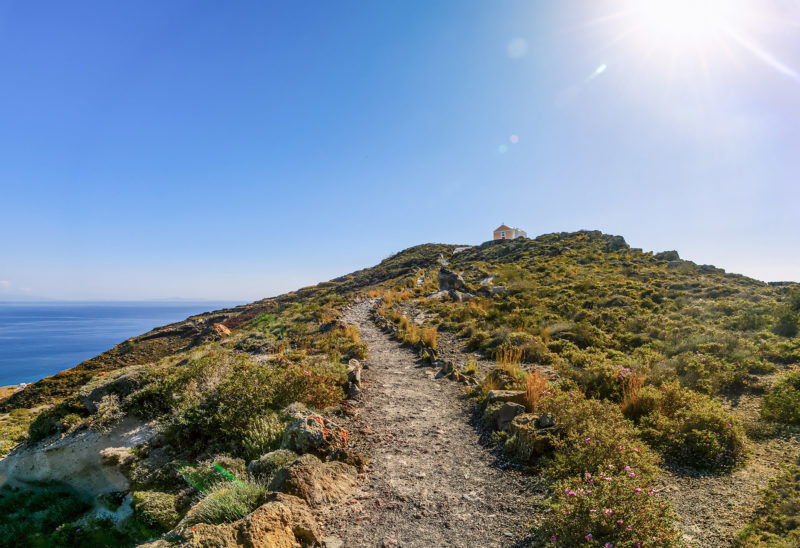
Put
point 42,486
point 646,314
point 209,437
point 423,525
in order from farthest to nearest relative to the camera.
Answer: point 646,314 → point 42,486 → point 209,437 → point 423,525

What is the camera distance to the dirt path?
371cm

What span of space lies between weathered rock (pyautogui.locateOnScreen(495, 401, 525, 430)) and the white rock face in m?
7.06

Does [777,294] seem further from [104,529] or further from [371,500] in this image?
[104,529]

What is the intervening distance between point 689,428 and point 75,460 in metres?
11.7

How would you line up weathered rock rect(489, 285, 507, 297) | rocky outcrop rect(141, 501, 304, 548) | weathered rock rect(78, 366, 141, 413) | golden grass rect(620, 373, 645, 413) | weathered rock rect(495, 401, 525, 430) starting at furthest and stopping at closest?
weathered rock rect(489, 285, 507, 297) → weathered rock rect(78, 366, 141, 413) → golden grass rect(620, 373, 645, 413) → weathered rock rect(495, 401, 525, 430) → rocky outcrop rect(141, 501, 304, 548)

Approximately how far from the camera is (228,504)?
3777 mm

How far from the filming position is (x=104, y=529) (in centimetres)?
568

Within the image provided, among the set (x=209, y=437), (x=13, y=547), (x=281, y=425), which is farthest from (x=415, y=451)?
(x=13, y=547)

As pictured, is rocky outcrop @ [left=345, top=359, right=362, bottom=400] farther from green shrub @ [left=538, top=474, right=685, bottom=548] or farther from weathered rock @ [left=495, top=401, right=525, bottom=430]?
green shrub @ [left=538, top=474, right=685, bottom=548]

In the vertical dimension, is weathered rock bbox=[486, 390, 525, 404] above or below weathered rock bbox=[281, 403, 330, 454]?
below

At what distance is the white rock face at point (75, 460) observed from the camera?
21.6 ft

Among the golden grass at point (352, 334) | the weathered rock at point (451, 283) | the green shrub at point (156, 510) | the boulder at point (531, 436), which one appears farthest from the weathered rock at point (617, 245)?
the green shrub at point (156, 510)

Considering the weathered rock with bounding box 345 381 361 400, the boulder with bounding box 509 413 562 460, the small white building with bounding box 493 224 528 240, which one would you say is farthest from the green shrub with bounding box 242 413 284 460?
the small white building with bounding box 493 224 528 240

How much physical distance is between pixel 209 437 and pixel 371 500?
12.7 ft
